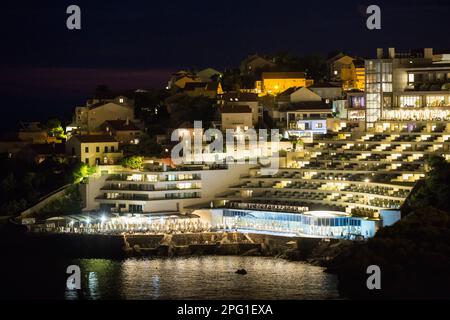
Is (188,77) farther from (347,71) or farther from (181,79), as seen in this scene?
(347,71)

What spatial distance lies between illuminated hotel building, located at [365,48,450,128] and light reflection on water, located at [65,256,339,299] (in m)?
11.1

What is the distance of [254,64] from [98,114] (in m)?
12.7

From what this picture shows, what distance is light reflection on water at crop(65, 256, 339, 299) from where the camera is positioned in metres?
45.9

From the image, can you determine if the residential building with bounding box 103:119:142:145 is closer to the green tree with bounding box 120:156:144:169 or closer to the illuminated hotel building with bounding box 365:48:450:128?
the green tree with bounding box 120:156:144:169

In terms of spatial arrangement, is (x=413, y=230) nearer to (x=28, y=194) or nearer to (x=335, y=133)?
(x=335, y=133)

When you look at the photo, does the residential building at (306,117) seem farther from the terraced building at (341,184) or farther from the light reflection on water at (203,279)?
the light reflection on water at (203,279)

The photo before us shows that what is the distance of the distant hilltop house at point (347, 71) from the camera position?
71688 millimetres

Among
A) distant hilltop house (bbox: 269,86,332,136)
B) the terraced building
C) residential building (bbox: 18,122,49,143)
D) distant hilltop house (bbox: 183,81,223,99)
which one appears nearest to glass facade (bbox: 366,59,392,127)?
the terraced building

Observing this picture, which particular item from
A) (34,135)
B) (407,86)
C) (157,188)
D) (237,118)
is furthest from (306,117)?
(34,135)

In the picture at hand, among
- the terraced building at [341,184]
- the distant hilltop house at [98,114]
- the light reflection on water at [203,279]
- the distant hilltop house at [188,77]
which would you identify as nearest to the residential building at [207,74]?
the distant hilltop house at [188,77]

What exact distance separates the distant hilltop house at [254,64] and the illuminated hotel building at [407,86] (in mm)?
15457

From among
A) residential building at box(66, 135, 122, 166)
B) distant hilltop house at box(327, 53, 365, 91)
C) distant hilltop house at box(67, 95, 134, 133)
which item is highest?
distant hilltop house at box(327, 53, 365, 91)

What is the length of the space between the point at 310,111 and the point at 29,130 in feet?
46.9

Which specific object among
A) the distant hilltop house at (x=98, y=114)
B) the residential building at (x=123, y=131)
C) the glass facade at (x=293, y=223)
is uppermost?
the distant hilltop house at (x=98, y=114)
